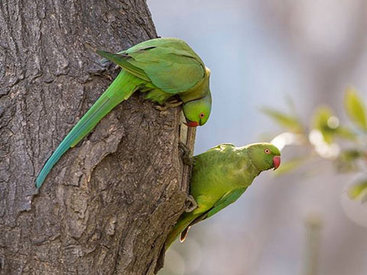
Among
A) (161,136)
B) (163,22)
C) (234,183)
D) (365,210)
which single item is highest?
(161,136)

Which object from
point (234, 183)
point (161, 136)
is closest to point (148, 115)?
point (161, 136)

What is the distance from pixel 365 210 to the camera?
9.70m

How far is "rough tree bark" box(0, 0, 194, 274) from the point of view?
219cm

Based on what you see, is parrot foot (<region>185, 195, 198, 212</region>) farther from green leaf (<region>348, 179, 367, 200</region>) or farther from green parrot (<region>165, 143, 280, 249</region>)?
green leaf (<region>348, 179, 367, 200</region>)

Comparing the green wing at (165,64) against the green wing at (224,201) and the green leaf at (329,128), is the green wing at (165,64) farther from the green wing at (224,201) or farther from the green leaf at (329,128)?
the green leaf at (329,128)

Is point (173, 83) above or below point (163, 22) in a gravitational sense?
above

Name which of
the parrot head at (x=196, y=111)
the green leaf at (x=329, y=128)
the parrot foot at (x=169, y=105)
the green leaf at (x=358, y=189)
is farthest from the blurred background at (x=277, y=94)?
the parrot foot at (x=169, y=105)

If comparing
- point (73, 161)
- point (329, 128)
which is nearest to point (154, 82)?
point (73, 161)

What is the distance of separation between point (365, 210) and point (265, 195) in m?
1.89

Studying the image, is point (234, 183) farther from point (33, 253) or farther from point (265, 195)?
point (265, 195)

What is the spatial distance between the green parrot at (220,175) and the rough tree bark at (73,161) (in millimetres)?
158

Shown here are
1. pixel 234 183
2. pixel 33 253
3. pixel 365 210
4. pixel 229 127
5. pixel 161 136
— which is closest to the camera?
pixel 33 253

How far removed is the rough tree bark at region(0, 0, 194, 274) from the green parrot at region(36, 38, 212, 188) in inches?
1.6

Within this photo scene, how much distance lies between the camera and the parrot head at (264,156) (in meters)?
2.70
